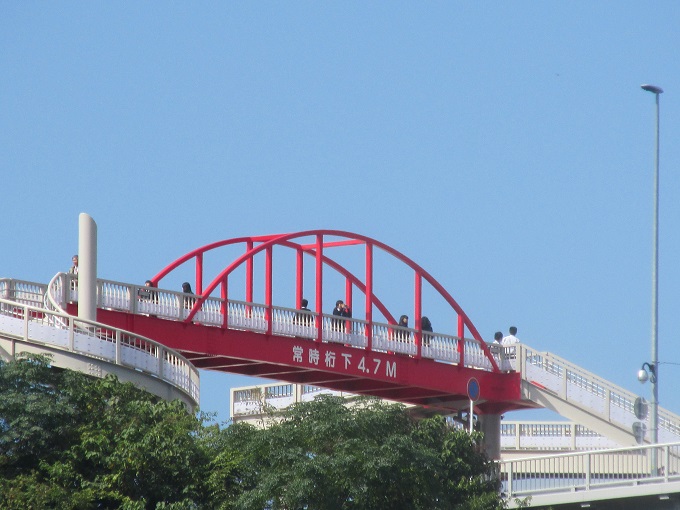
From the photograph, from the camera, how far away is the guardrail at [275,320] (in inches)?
1842

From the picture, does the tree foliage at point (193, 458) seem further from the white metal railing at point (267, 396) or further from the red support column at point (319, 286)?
the white metal railing at point (267, 396)

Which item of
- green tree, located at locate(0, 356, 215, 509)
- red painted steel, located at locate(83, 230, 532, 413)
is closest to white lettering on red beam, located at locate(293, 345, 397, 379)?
red painted steel, located at locate(83, 230, 532, 413)

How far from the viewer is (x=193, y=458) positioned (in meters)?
37.2

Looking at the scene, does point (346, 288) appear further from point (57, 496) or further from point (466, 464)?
point (57, 496)

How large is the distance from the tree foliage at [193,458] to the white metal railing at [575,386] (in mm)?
18301

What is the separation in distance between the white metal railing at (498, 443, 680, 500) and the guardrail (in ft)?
37.6

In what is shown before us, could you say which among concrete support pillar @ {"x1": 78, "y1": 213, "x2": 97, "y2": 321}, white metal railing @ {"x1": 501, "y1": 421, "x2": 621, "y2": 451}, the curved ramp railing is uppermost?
concrete support pillar @ {"x1": 78, "y1": 213, "x2": 97, "y2": 321}

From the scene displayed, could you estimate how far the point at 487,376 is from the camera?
57.7 meters

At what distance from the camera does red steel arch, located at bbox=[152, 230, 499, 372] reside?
52.6m

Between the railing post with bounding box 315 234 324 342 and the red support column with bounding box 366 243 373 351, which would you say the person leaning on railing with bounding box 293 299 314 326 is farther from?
the red support column with bounding box 366 243 373 351

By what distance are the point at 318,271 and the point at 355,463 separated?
1999cm

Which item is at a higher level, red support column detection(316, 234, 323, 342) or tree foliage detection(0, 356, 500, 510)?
red support column detection(316, 234, 323, 342)

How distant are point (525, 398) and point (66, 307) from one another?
18060 mm

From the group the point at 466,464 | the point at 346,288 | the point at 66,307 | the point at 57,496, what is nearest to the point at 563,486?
the point at 466,464
